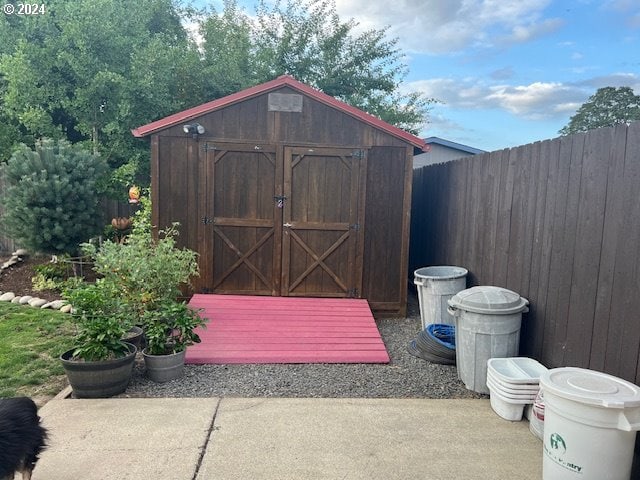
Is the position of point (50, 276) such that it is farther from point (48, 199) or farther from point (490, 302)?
point (490, 302)

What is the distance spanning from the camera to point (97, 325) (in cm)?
353

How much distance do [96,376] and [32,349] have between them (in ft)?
5.04

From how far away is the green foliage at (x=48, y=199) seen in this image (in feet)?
22.6

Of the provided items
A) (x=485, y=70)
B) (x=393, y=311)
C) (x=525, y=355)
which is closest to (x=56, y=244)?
(x=393, y=311)

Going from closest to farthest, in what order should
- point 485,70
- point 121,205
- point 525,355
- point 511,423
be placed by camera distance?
point 511,423
point 525,355
point 121,205
point 485,70

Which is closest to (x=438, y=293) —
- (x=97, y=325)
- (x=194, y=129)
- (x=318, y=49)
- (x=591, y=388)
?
(x=591, y=388)

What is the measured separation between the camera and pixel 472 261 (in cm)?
518

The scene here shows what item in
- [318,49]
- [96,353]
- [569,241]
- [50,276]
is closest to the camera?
[569,241]

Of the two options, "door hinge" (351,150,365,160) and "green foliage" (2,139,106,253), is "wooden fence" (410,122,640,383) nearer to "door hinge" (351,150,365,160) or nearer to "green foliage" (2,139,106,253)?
"door hinge" (351,150,365,160)

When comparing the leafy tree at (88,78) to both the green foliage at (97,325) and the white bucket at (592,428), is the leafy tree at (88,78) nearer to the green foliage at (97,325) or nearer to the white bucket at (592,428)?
the green foliage at (97,325)

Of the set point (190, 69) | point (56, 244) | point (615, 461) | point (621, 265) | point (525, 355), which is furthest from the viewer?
point (190, 69)

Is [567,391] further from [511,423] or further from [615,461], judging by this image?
[511,423]

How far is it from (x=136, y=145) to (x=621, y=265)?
385 inches

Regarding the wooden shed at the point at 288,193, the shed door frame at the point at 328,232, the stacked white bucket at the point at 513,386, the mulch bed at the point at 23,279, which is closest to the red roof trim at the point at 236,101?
the wooden shed at the point at 288,193
